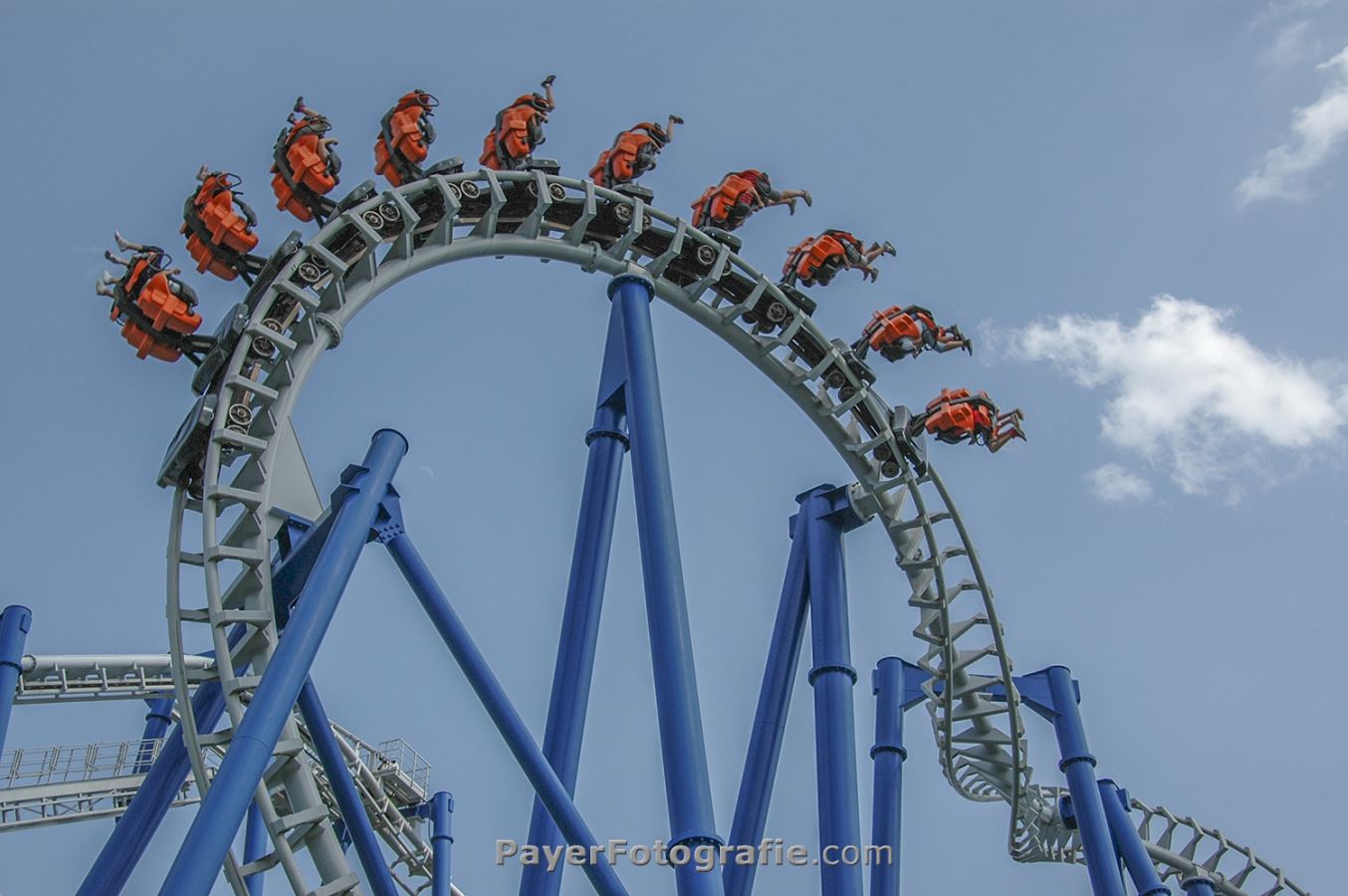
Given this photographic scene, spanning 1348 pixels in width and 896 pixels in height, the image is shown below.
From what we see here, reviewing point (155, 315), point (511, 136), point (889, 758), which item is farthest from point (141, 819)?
point (889, 758)

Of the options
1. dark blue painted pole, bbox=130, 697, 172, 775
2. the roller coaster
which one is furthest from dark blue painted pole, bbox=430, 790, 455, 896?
dark blue painted pole, bbox=130, 697, 172, 775

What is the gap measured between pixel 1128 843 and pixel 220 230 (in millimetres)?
9419

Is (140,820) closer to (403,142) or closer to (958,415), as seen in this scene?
A: (403,142)

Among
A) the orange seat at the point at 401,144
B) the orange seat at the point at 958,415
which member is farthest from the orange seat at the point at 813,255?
the orange seat at the point at 401,144

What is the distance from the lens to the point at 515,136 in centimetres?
1062

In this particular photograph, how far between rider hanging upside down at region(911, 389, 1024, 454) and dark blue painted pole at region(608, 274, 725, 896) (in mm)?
→ 2920

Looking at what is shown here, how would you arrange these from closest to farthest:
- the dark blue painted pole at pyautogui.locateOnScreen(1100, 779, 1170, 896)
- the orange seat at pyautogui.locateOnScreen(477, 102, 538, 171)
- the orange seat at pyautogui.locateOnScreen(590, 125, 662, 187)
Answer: the orange seat at pyautogui.locateOnScreen(477, 102, 538, 171) < the orange seat at pyautogui.locateOnScreen(590, 125, 662, 187) < the dark blue painted pole at pyautogui.locateOnScreen(1100, 779, 1170, 896)

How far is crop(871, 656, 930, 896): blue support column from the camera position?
1077 centimetres

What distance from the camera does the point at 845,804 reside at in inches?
390

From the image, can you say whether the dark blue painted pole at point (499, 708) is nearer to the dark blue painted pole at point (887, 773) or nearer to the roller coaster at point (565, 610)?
the roller coaster at point (565, 610)

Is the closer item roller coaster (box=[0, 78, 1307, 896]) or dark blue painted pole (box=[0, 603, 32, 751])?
roller coaster (box=[0, 78, 1307, 896])

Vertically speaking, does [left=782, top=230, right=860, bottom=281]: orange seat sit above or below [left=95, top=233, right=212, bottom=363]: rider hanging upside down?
above

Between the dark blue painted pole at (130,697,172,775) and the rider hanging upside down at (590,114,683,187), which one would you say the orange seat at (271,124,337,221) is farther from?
the dark blue painted pole at (130,697,172,775)

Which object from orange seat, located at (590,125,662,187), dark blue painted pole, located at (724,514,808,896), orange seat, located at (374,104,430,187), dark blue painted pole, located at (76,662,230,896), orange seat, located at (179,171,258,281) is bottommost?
dark blue painted pole, located at (76,662,230,896)
